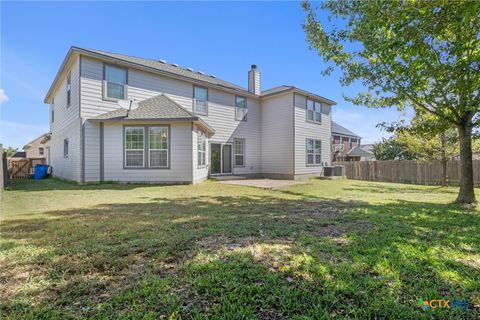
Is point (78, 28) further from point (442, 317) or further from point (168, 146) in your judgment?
point (442, 317)

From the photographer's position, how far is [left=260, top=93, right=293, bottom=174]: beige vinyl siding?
52.6 feet

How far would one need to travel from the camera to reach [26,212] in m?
5.72

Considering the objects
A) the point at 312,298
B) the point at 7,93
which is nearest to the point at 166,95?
the point at 7,93

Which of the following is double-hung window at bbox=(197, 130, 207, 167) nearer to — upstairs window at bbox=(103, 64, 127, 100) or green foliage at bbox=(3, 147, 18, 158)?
upstairs window at bbox=(103, 64, 127, 100)

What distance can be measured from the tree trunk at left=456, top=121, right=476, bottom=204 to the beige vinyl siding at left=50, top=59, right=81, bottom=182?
14.2 meters

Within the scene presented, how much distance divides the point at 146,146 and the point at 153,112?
5.33ft

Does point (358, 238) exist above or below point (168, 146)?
below

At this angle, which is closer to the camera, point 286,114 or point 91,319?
point 91,319

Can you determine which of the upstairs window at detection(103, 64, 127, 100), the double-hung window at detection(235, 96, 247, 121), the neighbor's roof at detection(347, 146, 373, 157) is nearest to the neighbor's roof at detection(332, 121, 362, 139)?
the neighbor's roof at detection(347, 146, 373, 157)

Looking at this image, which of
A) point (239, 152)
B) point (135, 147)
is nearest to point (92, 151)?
point (135, 147)

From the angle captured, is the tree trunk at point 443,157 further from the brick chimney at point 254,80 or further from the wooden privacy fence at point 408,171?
the brick chimney at point 254,80

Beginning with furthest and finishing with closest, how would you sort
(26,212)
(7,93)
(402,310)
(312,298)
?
(7,93) < (26,212) < (312,298) < (402,310)

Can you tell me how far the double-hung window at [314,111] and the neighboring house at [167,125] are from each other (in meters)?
0.07

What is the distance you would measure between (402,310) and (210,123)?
45.3 ft
